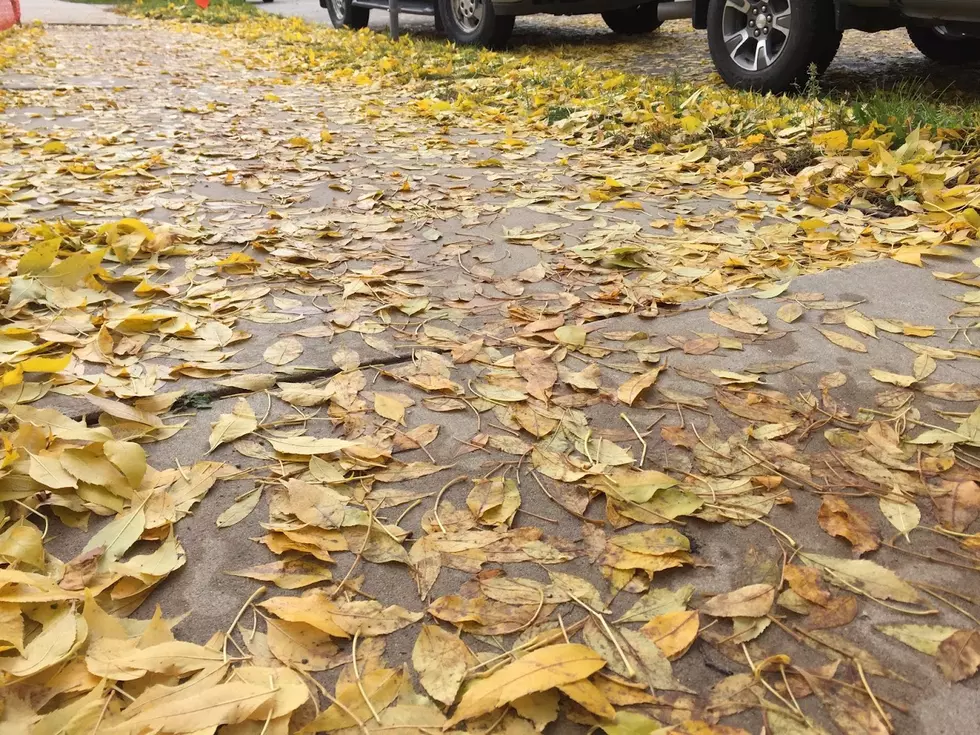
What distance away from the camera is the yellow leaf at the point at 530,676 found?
939mm

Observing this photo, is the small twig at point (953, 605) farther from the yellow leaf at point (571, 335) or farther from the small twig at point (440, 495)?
the yellow leaf at point (571, 335)

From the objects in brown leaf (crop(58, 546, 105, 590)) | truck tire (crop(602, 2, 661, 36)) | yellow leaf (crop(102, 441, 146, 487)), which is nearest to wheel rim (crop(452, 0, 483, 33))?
truck tire (crop(602, 2, 661, 36))

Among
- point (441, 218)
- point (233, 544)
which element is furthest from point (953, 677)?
point (441, 218)

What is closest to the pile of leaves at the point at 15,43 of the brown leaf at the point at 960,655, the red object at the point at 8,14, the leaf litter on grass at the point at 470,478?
the red object at the point at 8,14

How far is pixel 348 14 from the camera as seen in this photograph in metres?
9.38

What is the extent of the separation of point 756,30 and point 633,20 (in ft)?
13.0

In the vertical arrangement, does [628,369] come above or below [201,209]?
below

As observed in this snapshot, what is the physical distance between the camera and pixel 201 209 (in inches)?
115

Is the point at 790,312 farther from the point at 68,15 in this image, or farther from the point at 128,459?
the point at 68,15

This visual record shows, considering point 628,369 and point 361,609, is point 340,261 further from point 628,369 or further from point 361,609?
point 361,609

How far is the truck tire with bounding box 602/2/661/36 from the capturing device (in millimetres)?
7789

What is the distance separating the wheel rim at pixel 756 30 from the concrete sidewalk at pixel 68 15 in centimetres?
1118

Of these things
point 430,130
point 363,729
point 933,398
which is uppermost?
point 430,130

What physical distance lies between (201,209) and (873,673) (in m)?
2.77
